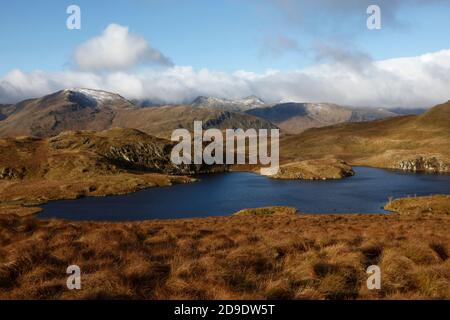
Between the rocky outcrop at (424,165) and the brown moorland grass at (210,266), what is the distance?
175229 mm

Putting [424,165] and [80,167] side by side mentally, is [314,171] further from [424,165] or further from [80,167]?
[80,167]

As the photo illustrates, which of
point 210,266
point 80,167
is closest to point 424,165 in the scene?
point 80,167

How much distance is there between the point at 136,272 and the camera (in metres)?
14.7

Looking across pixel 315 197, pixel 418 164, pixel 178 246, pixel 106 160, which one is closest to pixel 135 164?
pixel 106 160

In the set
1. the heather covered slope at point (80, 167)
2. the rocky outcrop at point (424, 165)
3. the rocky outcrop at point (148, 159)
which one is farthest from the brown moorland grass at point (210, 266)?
the rocky outcrop at point (424, 165)

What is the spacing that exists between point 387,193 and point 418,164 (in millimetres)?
88041

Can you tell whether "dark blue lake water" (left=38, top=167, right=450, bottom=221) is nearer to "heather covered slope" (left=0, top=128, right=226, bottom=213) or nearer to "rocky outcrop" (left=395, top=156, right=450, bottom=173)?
"heather covered slope" (left=0, top=128, right=226, bottom=213)

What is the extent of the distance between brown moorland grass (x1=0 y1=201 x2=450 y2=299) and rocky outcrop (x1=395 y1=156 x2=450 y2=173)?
575ft

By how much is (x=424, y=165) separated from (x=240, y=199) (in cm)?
11543

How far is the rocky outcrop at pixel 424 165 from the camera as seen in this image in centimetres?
17738

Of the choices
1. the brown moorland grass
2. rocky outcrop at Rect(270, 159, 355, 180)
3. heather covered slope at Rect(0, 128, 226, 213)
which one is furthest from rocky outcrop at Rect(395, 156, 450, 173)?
the brown moorland grass

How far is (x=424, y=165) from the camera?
7210 inches

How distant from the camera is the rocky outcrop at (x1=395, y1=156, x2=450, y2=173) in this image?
177375 millimetres
